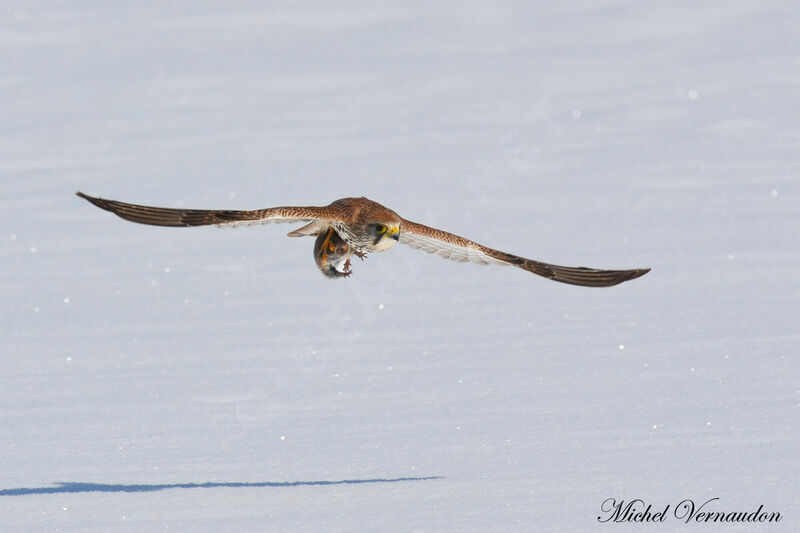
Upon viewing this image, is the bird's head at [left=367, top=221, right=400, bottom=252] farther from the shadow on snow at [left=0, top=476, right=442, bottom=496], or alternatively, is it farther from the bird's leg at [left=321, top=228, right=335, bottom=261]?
the shadow on snow at [left=0, top=476, right=442, bottom=496]

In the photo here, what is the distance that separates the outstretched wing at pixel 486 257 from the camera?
264 inches

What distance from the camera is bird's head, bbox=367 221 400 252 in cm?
691

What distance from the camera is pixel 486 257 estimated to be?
7117 millimetres

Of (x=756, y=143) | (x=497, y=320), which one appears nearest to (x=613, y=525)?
(x=497, y=320)

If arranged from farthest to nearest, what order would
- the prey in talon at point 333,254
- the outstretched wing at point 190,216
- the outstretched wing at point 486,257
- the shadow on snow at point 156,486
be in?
the prey in talon at point 333,254 < the shadow on snow at point 156,486 < the outstretched wing at point 486,257 < the outstretched wing at point 190,216

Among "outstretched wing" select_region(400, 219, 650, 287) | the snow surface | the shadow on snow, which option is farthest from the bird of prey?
the shadow on snow

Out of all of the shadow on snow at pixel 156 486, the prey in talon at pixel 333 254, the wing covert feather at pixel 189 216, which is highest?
the prey in talon at pixel 333 254

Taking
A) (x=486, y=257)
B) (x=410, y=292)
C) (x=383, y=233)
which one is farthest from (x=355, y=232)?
(x=410, y=292)

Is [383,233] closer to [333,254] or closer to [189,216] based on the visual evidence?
[333,254]

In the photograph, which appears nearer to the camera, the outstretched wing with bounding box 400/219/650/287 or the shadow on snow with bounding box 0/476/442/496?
the outstretched wing with bounding box 400/219/650/287

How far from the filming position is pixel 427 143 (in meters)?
16.5

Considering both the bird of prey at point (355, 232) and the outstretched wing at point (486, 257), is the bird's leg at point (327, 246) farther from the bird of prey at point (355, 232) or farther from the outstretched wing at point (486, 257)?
the outstretched wing at point (486, 257)

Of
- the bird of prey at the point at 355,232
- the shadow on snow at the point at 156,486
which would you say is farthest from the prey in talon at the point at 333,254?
the shadow on snow at the point at 156,486

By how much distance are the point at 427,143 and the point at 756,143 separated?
3.48 metres
